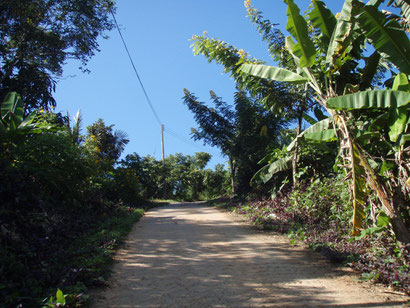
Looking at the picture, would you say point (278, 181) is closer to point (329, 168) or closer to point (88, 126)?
point (329, 168)

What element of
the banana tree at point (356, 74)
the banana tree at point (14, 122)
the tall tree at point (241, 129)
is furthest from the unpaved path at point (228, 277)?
the tall tree at point (241, 129)

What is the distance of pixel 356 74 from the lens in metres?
6.49

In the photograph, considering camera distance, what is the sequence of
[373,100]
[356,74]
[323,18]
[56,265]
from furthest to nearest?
[356,74], [323,18], [373,100], [56,265]

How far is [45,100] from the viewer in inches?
534

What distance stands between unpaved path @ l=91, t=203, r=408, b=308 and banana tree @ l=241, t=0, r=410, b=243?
3.57ft

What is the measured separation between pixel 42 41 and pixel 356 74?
12.2 metres

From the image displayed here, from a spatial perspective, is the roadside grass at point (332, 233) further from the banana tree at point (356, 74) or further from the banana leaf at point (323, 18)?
the banana leaf at point (323, 18)

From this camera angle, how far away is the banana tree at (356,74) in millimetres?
4598

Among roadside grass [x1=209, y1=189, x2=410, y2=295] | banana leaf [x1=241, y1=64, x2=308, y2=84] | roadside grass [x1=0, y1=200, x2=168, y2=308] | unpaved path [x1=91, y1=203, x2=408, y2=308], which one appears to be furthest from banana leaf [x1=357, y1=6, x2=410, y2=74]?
roadside grass [x1=0, y1=200, x2=168, y2=308]

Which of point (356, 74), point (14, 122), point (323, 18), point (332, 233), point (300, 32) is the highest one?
point (323, 18)

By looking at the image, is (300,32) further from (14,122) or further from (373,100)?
(14,122)

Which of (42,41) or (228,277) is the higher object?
(42,41)

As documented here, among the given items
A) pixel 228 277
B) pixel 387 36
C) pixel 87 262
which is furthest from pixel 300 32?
pixel 87 262

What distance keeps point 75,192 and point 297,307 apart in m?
6.39
